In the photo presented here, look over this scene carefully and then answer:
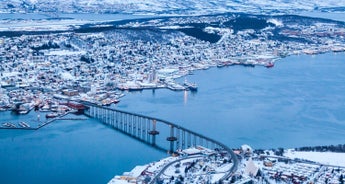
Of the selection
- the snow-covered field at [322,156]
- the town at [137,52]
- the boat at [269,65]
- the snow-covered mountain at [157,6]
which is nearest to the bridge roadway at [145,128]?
the town at [137,52]

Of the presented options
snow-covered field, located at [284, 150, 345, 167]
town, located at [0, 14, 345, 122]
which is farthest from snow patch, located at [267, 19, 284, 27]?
snow-covered field, located at [284, 150, 345, 167]

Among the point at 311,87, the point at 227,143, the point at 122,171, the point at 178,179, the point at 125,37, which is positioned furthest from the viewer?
the point at 125,37

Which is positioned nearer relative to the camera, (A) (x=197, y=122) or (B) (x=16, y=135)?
(B) (x=16, y=135)

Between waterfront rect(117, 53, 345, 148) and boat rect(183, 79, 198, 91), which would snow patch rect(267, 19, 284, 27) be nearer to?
waterfront rect(117, 53, 345, 148)

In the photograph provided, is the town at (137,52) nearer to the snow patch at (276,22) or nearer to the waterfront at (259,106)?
the snow patch at (276,22)

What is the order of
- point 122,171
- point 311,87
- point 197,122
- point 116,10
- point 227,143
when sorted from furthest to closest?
point 116,10, point 311,87, point 197,122, point 227,143, point 122,171

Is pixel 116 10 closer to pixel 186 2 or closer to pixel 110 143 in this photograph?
pixel 186 2

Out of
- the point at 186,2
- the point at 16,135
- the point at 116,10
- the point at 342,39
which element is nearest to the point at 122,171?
the point at 16,135
